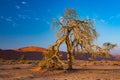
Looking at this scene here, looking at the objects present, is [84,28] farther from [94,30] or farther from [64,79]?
[64,79]

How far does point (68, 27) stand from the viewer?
24.6 meters

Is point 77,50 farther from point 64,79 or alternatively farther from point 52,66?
point 64,79

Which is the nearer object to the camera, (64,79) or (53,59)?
(64,79)

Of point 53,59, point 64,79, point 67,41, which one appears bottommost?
point 64,79

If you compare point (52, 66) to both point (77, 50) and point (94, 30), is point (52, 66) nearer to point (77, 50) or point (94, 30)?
point (77, 50)

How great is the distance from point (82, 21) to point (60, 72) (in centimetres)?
552

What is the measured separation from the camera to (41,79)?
63.0 feet

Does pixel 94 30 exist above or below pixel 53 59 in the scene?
above

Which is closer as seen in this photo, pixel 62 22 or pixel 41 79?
pixel 41 79

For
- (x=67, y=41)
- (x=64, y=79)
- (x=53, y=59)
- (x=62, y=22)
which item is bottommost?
(x=64, y=79)

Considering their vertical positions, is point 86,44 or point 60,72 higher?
point 86,44

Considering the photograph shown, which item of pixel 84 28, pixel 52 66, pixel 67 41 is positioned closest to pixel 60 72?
pixel 52 66

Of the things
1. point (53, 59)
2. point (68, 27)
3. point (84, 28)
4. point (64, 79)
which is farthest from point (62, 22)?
point (64, 79)

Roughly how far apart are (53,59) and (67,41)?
2.33 m
